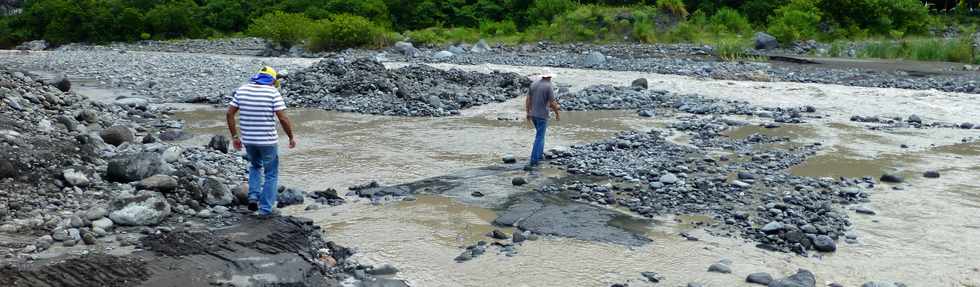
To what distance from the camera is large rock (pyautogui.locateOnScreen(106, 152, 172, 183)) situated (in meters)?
9.62

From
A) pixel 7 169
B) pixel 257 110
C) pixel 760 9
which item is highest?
pixel 257 110

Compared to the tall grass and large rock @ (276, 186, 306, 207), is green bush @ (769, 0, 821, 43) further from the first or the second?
large rock @ (276, 186, 306, 207)

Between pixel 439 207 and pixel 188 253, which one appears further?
pixel 439 207

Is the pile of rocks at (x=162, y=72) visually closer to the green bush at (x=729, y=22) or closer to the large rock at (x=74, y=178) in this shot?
the large rock at (x=74, y=178)

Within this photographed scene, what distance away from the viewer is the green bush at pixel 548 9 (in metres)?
51.0

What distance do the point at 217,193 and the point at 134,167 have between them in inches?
41.0

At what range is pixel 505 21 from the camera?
5319 centimetres

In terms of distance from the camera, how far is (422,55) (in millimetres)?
36719

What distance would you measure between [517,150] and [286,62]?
71.0 ft

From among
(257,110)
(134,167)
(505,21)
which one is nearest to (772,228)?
(257,110)

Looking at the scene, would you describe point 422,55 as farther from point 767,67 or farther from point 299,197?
point 299,197

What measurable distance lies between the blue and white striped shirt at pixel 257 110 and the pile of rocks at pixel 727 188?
4204mm

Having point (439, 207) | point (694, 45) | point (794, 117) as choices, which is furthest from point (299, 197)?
point (694, 45)

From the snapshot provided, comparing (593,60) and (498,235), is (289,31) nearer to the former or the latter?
(593,60)
